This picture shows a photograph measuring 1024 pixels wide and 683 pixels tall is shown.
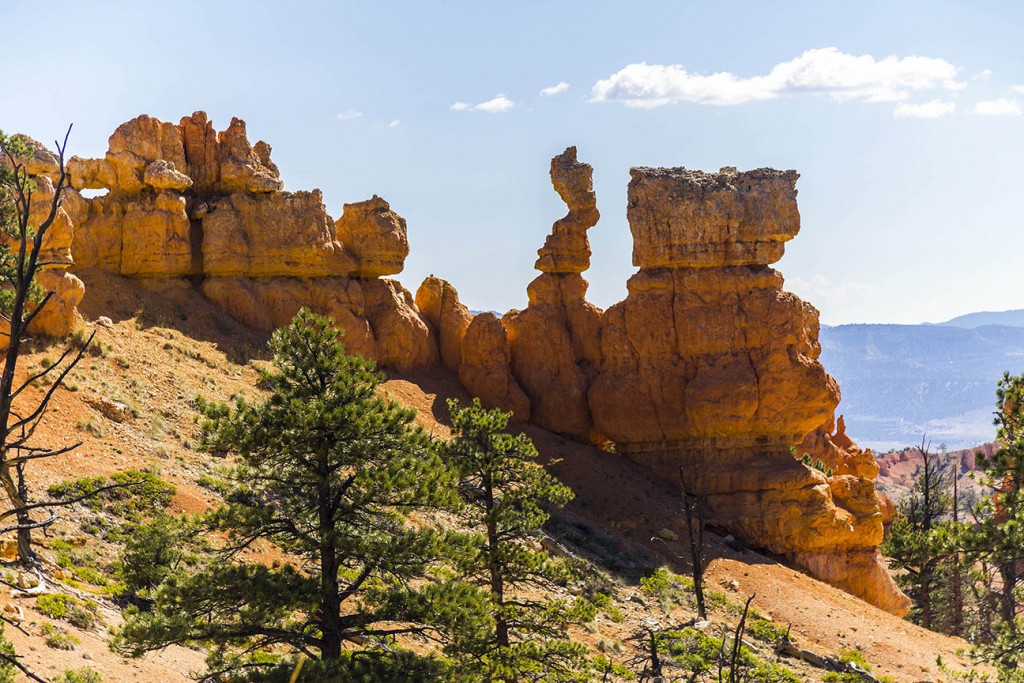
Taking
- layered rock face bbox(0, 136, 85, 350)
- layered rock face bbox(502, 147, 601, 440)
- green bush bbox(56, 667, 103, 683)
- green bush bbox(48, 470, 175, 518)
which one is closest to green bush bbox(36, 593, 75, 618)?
green bush bbox(56, 667, 103, 683)

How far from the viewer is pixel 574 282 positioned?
56.0 m

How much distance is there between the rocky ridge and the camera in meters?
48.8

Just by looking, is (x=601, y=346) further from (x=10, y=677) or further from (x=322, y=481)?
(x=10, y=677)

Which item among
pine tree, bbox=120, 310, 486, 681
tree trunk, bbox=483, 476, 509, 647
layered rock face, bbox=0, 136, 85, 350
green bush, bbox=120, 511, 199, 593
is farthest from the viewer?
layered rock face, bbox=0, 136, 85, 350

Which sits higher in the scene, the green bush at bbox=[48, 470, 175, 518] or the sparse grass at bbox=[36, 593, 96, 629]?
the green bush at bbox=[48, 470, 175, 518]

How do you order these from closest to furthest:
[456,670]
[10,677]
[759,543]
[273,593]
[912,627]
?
[10,677]
[273,593]
[456,670]
[912,627]
[759,543]

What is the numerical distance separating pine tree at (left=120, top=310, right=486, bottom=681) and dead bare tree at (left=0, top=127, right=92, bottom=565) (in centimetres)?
318

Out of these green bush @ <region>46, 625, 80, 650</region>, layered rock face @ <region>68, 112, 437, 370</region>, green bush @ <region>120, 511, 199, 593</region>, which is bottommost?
green bush @ <region>46, 625, 80, 650</region>

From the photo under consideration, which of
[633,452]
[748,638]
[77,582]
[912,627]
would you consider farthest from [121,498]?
[912,627]

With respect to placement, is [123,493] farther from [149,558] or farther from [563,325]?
[563,325]

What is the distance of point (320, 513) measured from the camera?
20031 millimetres

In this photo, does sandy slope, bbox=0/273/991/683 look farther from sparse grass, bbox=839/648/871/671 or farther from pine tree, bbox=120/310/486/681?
pine tree, bbox=120/310/486/681

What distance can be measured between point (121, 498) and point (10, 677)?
14838mm

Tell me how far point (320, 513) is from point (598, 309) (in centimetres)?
3725
